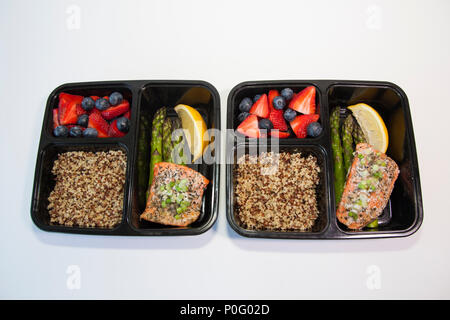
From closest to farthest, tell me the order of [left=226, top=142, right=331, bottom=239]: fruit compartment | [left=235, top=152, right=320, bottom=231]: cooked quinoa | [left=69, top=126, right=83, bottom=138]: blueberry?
[left=226, top=142, right=331, bottom=239]: fruit compartment
[left=235, top=152, right=320, bottom=231]: cooked quinoa
[left=69, top=126, right=83, bottom=138]: blueberry

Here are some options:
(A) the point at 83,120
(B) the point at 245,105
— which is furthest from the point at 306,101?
(A) the point at 83,120

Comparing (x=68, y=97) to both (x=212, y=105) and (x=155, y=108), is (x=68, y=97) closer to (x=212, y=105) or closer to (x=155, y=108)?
(x=155, y=108)

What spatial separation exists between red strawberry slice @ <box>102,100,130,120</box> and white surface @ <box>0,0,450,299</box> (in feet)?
1.13

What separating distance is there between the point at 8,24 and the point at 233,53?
191cm

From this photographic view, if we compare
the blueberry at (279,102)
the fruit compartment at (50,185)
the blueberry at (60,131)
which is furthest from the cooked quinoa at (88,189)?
the blueberry at (279,102)

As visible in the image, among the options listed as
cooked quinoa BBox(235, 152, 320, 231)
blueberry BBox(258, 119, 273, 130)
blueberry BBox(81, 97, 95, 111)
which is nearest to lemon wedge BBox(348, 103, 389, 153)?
cooked quinoa BBox(235, 152, 320, 231)

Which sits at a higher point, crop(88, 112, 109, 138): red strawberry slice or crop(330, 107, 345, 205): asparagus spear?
crop(88, 112, 109, 138): red strawberry slice

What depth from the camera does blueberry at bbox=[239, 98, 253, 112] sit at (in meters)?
1.88

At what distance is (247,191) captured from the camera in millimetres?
1802

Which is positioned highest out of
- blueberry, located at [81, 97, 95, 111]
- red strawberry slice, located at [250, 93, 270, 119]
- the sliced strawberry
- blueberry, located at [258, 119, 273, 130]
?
blueberry, located at [81, 97, 95, 111]

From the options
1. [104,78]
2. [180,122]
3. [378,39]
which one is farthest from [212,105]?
[378,39]

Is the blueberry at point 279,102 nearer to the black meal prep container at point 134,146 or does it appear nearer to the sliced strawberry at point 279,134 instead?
the sliced strawberry at point 279,134

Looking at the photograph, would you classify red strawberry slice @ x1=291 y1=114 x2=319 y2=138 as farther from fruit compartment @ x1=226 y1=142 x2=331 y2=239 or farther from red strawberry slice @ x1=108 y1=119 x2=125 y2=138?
red strawberry slice @ x1=108 y1=119 x2=125 y2=138

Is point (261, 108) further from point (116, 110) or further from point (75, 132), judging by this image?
point (75, 132)
